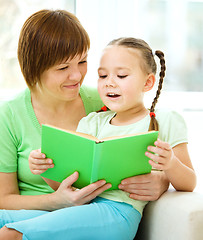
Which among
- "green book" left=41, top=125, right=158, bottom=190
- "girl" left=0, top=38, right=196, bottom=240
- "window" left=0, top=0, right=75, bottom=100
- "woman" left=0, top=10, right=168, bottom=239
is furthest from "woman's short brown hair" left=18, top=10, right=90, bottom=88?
"window" left=0, top=0, right=75, bottom=100

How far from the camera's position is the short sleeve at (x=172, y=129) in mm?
1525

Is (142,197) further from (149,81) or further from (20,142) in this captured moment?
(20,142)

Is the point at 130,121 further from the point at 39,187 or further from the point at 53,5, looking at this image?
the point at 53,5

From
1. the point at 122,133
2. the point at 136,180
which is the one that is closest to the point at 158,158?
the point at 136,180

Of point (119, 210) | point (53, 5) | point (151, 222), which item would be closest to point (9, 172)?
point (119, 210)

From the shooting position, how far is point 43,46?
5.20ft

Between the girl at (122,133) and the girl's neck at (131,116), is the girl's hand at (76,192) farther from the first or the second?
the girl's neck at (131,116)

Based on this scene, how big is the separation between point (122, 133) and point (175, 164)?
0.28 meters

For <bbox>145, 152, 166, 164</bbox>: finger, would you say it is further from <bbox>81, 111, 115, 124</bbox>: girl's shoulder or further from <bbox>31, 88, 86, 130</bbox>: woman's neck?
<bbox>31, 88, 86, 130</bbox>: woman's neck

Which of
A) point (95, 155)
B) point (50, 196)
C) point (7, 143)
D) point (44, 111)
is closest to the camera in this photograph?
point (95, 155)

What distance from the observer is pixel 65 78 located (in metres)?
1.62

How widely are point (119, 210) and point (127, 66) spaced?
57 cm

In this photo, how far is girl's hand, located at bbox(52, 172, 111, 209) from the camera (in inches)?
54.9

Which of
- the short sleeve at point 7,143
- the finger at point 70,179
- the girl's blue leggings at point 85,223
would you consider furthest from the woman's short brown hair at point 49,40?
the girl's blue leggings at point 85,223
